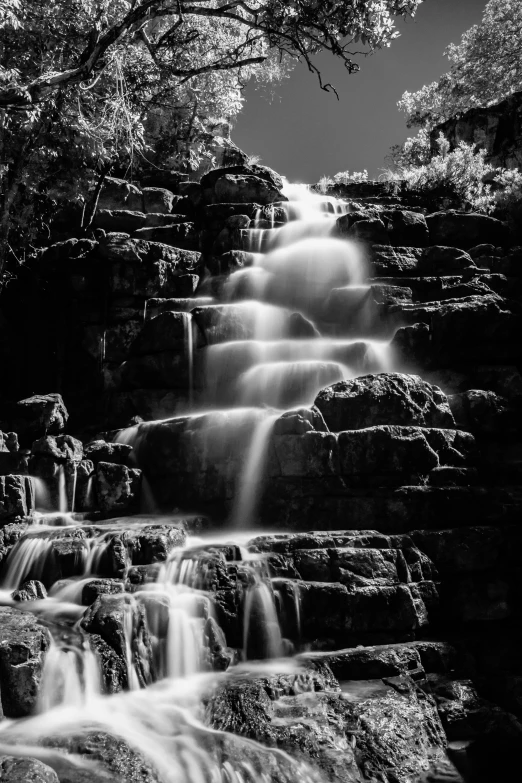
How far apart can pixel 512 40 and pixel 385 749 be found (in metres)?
31.1

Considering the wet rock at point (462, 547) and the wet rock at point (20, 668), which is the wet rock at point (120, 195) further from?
the wet rock at point (20, 668)

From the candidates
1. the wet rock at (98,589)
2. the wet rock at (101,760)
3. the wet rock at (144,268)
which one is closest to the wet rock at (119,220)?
the wet rock at (144,268)

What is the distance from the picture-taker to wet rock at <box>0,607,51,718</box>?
5.39m

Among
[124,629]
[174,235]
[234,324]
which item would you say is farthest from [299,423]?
[174,235]

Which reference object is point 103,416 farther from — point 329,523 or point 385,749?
point 385,749

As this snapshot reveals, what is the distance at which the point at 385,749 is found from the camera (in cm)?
547

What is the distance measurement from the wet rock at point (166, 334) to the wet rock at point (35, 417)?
2.64 m

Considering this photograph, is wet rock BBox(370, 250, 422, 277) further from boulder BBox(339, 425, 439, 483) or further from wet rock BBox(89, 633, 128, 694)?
wet rock BBox(89, 633, 128, 694)

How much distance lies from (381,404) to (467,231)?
9533 mm

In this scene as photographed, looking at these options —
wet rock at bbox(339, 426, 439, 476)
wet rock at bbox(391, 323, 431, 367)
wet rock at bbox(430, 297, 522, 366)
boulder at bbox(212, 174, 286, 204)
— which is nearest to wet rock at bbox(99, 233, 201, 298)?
boulder at bbox(212, 174, 286, 204)

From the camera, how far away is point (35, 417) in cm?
1180

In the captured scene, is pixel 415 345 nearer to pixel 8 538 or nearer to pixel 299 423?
pixel 299 423

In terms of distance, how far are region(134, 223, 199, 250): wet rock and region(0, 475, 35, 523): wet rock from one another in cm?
988

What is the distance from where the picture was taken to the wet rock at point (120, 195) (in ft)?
68.1
